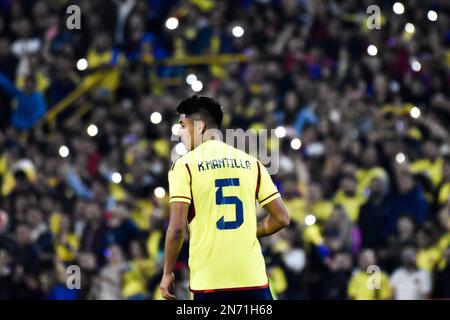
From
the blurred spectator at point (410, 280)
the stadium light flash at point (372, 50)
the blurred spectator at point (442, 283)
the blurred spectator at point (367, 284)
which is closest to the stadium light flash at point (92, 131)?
the stadium light flash at point (372, 50)

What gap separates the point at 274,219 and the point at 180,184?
637 mm

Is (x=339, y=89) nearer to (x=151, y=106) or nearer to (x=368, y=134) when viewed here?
(x=368, y=134)

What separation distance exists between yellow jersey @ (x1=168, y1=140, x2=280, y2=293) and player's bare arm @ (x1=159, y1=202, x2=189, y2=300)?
0.06 m

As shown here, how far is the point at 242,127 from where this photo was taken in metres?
14.4

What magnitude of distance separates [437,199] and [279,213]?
619cm

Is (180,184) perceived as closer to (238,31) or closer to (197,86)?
(197,86)

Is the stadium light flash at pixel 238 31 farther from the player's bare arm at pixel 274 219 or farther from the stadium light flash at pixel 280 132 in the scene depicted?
the player's bare arm at pixel 274 219

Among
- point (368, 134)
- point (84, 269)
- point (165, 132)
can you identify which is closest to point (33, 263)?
point (84, 269)

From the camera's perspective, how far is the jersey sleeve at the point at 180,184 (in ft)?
22.2

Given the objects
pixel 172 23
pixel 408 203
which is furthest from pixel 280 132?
pixel 172 23

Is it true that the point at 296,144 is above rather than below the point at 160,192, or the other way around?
above

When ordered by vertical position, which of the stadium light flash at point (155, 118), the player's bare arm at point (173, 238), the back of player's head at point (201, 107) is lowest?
the player's bare arm at point (173, 238)

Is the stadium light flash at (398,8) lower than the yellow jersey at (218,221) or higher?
higher

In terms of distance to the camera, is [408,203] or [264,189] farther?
[408,203]
